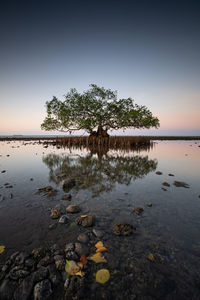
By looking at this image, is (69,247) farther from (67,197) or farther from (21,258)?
(67,197)

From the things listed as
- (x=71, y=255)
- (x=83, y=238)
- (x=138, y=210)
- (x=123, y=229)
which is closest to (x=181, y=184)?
(x=138, y=210)

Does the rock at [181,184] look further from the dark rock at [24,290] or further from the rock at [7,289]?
the rock at [7,289]

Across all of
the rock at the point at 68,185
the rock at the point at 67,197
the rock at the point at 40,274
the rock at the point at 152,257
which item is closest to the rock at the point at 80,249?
the rock at the point at 40,274

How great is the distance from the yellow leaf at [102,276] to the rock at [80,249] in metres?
0.46

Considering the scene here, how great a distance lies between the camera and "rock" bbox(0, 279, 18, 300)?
5.97 ft

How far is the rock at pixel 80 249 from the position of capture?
102 inches

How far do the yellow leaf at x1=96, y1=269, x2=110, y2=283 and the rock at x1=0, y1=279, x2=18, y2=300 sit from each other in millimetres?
1231

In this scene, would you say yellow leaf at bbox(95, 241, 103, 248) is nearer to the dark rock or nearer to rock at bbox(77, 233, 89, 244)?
rock at bbox(77, 233, 89, 244)

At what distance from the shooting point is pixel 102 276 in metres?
2.16

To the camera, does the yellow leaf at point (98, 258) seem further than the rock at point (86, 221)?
No

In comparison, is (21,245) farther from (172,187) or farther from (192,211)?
(172,187)

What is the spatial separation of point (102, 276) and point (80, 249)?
650mm

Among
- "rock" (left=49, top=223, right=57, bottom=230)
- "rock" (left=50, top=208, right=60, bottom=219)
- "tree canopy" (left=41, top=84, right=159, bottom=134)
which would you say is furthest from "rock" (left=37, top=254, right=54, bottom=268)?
"tree canopy" (left=41, top=84, right=159, bottom=134)

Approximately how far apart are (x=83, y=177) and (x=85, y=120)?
783 inches
